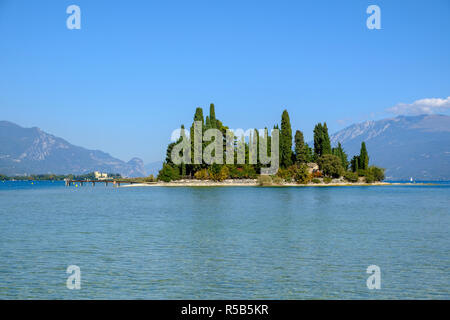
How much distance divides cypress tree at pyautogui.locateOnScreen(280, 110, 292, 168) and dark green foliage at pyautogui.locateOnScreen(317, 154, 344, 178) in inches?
332

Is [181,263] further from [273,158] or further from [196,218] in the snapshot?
[273,158]

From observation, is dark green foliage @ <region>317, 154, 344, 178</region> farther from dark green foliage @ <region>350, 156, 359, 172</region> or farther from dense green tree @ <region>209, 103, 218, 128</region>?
dense green tree @ <region>209, 103, 218, 128</region>

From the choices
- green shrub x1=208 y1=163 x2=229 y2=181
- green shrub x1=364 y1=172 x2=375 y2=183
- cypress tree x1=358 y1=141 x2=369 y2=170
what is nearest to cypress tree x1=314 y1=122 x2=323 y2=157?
cypress tree x1=358 y1=141 x2=369 y2=170

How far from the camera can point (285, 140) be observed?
10650cm

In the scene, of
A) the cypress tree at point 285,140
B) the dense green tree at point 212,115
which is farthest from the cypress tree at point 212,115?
the cypress tree at point 285,140

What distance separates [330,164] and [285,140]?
518 inches

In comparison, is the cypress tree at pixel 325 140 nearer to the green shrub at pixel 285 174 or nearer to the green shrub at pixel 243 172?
the green shrub at pixel 285 174

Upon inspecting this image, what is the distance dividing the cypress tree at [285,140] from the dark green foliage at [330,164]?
8.44 metres

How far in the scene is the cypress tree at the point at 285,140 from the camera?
348 feet

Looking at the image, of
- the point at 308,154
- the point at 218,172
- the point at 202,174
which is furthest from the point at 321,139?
the point at 202,174

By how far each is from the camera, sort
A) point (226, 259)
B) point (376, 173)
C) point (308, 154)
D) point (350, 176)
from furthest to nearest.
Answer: point (376, 173)
point (350, 176)
point (308, 154)
point (226, 259)

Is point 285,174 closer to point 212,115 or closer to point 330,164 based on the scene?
point 330,164

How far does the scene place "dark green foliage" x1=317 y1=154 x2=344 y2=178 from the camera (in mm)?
109113
